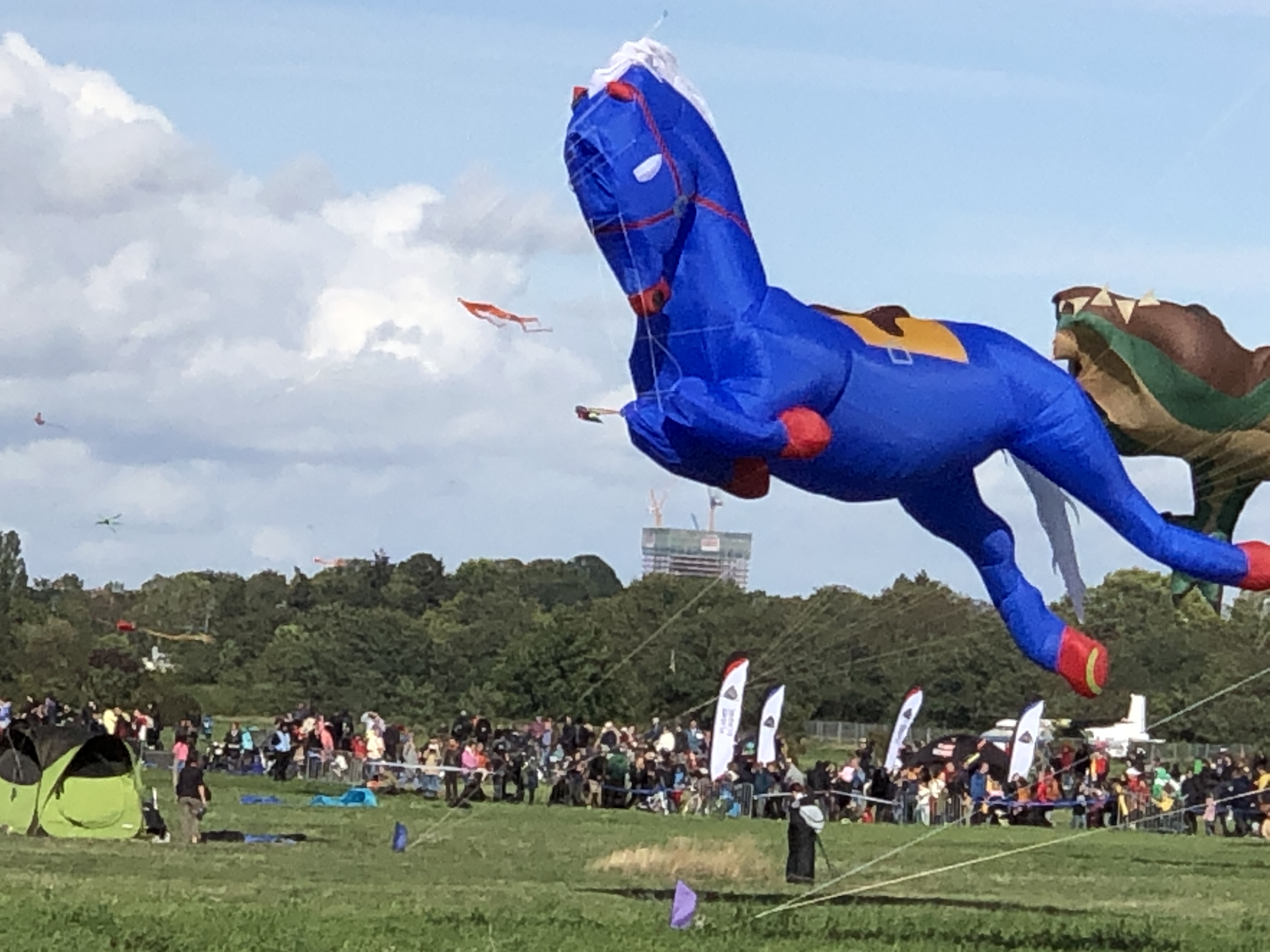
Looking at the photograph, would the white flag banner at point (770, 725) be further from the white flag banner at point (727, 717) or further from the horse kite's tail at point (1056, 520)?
the horse kite's tail at point (1056, 520)

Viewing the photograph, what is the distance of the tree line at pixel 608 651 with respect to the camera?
78.4ft

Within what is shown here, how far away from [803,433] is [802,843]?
7.88 metres

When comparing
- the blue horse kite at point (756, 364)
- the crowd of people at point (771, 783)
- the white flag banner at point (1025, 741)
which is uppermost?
the blue horse kite at point (756, 364)

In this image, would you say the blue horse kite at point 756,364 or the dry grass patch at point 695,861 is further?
the dry grass patch at point 695,861

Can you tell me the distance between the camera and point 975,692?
32.9 m

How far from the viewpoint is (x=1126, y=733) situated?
47438 millimetres

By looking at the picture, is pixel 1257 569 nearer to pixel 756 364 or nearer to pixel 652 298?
pixel 756 364

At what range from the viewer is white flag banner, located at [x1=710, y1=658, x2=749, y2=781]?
A: 82.0ft

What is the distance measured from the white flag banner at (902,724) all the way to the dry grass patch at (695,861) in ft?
32.3

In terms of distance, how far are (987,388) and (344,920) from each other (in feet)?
16.1

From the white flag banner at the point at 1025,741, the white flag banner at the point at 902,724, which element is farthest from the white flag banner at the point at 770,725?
the white flag banner at the point at 1025,741

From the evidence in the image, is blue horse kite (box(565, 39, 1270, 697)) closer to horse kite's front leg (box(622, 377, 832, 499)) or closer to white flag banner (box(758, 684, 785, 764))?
horse kite's front leg (box(622, 377, 832, 499))

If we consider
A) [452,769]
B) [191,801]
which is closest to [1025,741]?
[452,769]

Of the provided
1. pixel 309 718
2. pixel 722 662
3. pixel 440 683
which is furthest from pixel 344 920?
pixel 440 683
